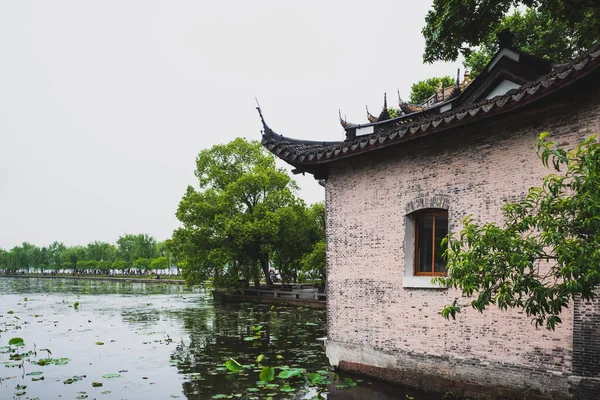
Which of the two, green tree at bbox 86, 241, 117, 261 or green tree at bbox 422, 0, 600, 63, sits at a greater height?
green tree at bbox 422, 0, 600, 63

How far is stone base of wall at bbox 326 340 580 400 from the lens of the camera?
6.76m

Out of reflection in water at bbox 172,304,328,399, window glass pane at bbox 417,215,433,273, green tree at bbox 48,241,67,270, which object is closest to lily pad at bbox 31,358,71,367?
reflection in water at bbox 172,304,328,399

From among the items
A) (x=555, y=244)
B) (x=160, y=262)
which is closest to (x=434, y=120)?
(x=555, y=244)

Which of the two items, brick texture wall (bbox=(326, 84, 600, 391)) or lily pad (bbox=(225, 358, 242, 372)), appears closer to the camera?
brick texture wall (bbox=(326, 84, 600, 391))

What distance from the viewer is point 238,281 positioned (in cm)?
3328

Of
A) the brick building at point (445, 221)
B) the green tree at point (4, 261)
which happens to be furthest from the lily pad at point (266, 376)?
the green tree at point (4, 261)

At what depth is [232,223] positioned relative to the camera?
3175 centimetres

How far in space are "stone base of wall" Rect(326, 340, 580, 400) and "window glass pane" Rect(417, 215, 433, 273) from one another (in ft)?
5.11

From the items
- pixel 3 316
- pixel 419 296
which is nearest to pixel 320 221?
pixel 3 316

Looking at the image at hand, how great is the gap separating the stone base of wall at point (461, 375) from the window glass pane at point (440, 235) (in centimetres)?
154

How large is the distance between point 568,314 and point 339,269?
451 cm

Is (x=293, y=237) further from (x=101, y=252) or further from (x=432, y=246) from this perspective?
(x=101, y=252)

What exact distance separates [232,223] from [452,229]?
2460cm

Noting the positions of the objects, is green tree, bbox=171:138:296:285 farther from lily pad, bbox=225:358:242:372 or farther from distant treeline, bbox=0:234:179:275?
distant treeline, bbox=0:234:179:275
